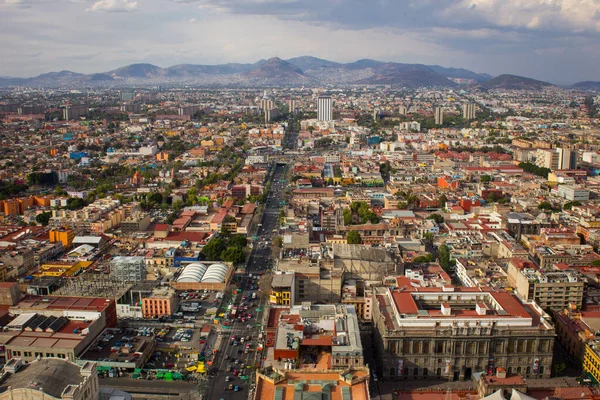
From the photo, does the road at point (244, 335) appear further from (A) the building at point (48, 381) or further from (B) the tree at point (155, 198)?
(B) the tree at point (155, 198)

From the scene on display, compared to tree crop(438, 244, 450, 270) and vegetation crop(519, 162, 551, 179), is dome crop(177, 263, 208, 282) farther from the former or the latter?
vegetation crop(519, 162, 551, 179)

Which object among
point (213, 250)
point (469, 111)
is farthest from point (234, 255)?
point (469, 111)

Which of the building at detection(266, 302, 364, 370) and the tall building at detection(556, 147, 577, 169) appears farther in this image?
the tall building at detection(556, 147, 577, 169)

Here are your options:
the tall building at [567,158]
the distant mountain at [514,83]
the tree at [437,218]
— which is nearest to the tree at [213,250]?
the tree at [437,218]

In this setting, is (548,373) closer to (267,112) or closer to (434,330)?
(434,330)

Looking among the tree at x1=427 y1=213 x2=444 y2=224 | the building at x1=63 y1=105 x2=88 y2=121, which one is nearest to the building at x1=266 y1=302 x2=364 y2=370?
the tree at x1=427 y1=213 x2=444 y2=224

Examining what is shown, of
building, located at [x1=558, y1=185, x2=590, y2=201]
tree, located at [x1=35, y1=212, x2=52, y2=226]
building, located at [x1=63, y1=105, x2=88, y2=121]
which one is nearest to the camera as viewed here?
tree, located at [x1=35, y1=212, x2=52, y2=226]

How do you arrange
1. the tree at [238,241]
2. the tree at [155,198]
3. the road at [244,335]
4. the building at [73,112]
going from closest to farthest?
the road at [244,335] → the tree at [238,241] → the tree at [155,198] → the building at [73,112]
